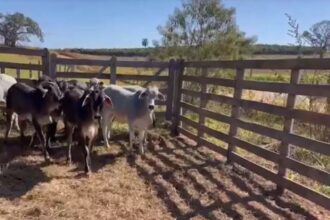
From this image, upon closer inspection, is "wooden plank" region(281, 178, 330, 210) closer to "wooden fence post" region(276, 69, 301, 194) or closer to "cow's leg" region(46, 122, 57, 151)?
"wooden fence post" region(276, 69, 301, 194)

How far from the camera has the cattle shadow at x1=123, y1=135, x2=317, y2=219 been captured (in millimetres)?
5941

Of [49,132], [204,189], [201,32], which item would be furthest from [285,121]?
[201,32]

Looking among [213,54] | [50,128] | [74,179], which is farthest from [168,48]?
[74,179]

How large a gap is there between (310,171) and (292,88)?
1.24 m

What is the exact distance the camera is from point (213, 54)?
2023 cm

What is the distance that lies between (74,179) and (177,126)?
4220 mm

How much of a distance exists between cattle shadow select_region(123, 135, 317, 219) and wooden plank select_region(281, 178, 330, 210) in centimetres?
22

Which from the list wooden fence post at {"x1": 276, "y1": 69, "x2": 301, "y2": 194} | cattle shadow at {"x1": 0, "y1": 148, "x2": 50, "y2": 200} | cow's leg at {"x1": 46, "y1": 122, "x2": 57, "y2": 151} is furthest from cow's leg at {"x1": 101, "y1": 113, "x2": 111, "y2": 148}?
wooden fence post at {"x1": 276, "y1": 69, "x2": 301, "y2": 194}

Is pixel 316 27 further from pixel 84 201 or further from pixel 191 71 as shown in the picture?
pixel 191 71

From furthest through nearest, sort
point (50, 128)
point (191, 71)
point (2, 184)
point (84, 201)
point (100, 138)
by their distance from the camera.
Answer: point (191, 71) < point (100, 138) < point (50, 128) < point (2, 184) < point (84, 201)

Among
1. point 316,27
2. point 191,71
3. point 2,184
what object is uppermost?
point 316,27

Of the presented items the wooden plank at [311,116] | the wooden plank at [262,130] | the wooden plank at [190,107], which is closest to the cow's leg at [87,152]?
the wooden plank at [262,130]

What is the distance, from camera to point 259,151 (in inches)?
285

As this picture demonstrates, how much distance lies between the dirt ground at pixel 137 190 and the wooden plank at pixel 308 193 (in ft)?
0.69
